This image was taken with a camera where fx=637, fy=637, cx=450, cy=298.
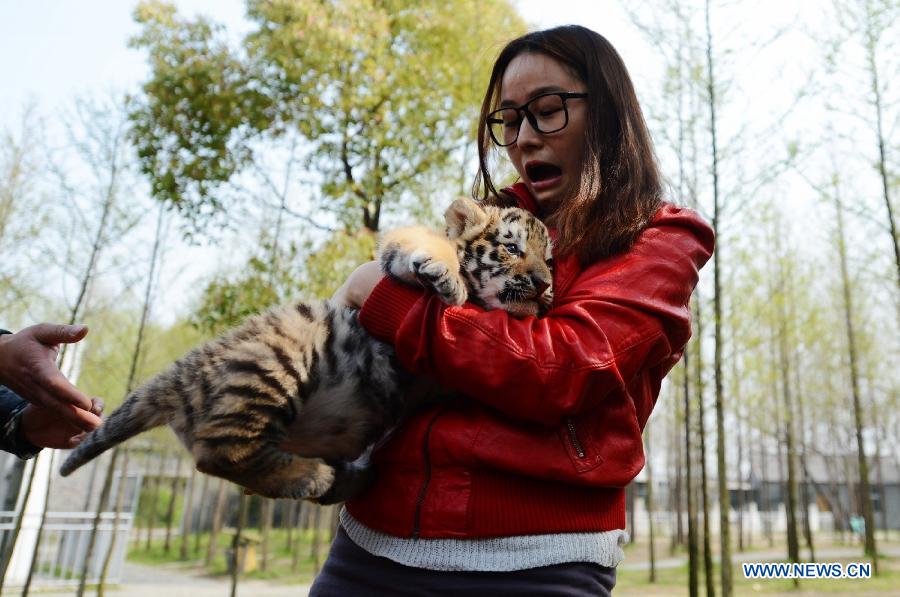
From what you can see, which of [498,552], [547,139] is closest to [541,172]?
[547,139]

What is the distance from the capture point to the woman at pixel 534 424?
65.2 inches

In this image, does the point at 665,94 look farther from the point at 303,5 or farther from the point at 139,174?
the point at 139,174

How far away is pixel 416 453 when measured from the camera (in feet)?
5.95

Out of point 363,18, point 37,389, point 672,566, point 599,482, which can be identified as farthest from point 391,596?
point 672,566

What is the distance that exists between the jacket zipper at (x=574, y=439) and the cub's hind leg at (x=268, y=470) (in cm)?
78

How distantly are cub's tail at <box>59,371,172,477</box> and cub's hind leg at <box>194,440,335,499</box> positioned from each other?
1.15 ft

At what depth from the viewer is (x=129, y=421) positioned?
2.34 m

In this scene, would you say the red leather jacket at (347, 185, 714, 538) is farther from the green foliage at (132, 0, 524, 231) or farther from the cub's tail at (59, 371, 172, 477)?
the green foliage at (132, 0, 524, 231)

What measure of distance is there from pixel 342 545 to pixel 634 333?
1145 millimetres

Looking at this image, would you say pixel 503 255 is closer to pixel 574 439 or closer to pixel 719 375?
pixel 574 439

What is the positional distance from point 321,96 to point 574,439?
32.8 ft

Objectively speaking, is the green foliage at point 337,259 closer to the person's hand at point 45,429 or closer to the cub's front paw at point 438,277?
the person's hand at point 45,429

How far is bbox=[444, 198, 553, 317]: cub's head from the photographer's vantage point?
2402 millimetres

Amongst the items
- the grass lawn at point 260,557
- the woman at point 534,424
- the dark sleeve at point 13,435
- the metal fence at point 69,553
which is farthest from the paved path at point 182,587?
the woman at point 534,424
